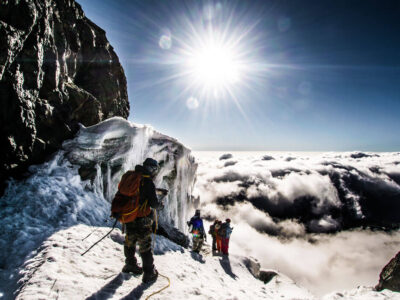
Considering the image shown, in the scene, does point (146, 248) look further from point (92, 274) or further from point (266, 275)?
point (266, 275)

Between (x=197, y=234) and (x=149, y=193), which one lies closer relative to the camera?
(x=149, y=193)

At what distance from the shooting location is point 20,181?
258 inches

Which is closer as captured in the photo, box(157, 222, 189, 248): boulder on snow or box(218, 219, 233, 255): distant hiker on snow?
box(157, 222, 189, 248): boulder on snow

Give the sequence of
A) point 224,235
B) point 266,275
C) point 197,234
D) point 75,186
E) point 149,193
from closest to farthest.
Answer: point 149,193 < point 75,186 < point 197,234 < point 224,235 < point 266,275

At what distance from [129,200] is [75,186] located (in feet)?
16.3

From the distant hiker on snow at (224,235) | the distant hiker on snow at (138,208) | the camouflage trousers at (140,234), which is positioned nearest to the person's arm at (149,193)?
the distant hiker on snow at (138,208)

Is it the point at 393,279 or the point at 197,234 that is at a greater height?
the point at 197,234

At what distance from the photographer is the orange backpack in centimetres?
401

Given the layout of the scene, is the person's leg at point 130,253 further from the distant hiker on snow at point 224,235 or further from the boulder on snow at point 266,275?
the boulder on snow at point 266,275

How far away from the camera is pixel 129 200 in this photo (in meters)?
4.04

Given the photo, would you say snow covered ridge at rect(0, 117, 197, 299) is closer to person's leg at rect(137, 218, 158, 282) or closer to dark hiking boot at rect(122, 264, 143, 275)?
dark hiking boot at rect(122, 264, 143, 275)

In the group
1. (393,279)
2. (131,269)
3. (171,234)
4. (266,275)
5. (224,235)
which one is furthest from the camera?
(393,279)

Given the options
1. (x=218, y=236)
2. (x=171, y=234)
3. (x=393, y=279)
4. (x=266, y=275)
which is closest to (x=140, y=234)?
(x=171, y=234)

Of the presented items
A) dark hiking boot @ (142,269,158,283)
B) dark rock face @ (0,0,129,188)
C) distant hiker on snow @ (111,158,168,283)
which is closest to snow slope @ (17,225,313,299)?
dark hiking boot @ (142,269,158,283)
